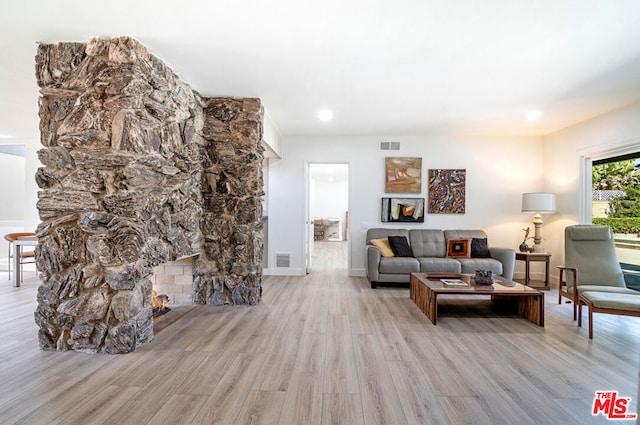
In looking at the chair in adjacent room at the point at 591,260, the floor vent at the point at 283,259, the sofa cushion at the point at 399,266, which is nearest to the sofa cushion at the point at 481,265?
the sofa cushion at the point at 399,266

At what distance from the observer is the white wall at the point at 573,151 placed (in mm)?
4084

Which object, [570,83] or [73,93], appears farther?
[570,83]

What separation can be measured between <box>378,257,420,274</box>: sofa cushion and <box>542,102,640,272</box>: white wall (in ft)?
8.12

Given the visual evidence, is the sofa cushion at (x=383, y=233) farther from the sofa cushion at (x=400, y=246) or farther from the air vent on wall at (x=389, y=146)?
the air vent on wall at (x=389, y=146)

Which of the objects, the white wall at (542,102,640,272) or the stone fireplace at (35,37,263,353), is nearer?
the stone fireplace at (35,37,263,353)

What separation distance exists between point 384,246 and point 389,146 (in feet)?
6.17

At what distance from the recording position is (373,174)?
19.2 ft

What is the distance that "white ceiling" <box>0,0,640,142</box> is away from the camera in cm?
222

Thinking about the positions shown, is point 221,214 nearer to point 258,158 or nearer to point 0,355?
point 258,158

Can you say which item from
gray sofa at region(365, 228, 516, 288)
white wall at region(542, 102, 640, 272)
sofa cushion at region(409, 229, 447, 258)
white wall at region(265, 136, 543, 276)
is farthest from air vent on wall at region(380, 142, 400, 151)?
white wall at region(542, 102, 640, 272)

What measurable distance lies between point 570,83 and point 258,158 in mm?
3573

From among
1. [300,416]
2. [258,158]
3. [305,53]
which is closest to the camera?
[300,416]

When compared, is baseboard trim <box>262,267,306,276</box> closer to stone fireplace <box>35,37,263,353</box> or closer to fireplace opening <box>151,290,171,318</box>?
fireplace opening <box>151,290,171,318</box>

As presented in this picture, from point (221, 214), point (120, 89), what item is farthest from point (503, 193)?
point (120, 89)
